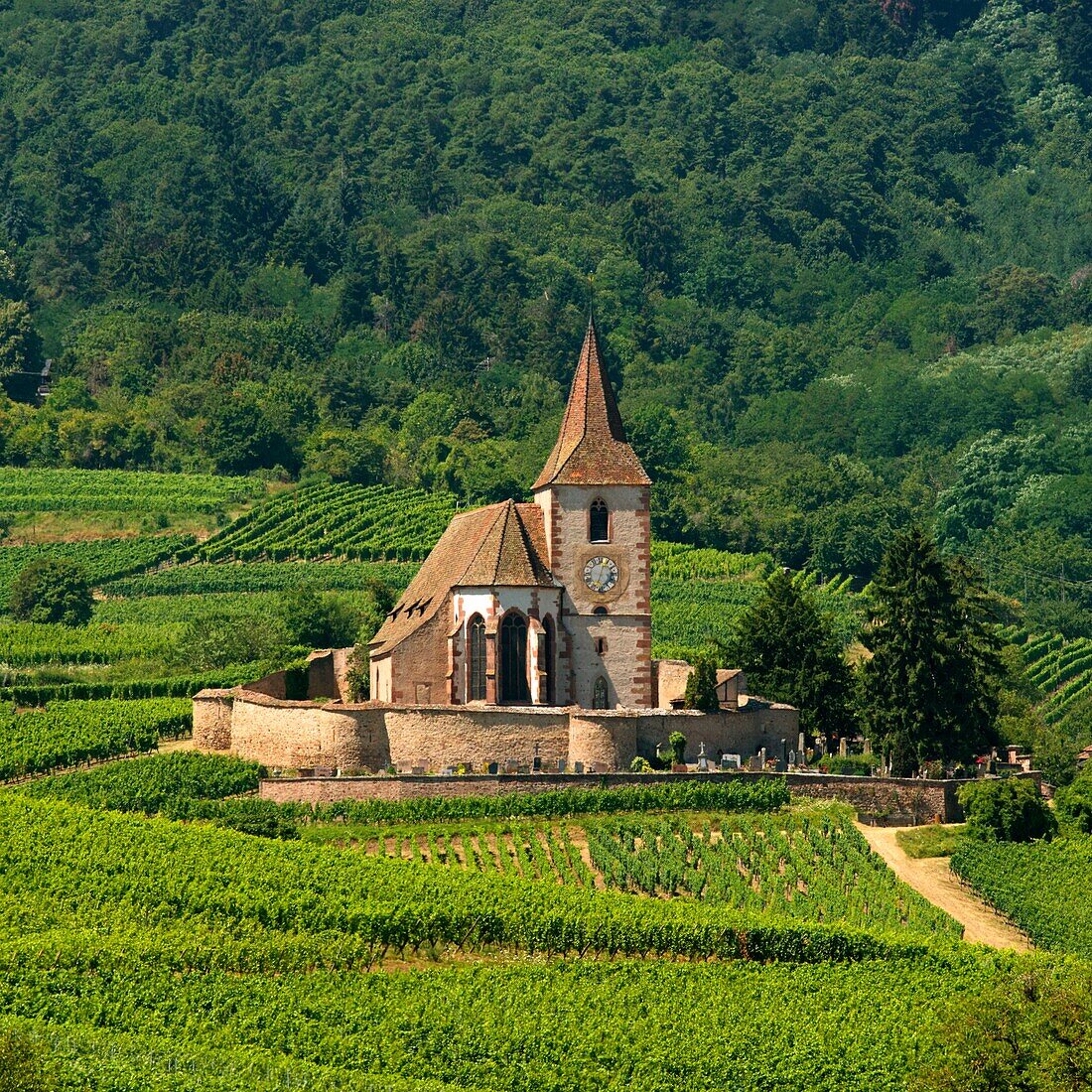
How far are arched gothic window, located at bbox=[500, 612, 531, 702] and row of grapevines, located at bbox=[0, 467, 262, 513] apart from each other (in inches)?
2100

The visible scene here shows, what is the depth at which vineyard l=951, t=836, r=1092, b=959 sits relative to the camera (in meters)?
65.8

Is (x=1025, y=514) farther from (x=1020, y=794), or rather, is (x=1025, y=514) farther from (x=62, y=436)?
(x=1020, y=794)

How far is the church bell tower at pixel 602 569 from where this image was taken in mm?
80438

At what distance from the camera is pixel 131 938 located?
6100 centimetres

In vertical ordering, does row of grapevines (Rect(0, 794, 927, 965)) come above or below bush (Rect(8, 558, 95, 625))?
below

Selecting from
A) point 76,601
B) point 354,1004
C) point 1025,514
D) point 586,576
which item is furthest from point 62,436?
point 354,1004

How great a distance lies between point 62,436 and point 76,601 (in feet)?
117

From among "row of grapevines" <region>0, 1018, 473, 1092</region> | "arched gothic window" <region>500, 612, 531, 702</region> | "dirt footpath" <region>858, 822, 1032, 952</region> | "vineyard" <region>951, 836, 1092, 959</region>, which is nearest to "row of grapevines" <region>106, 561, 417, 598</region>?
"arched gothic window" <region>500, 612, 531, 702</region>

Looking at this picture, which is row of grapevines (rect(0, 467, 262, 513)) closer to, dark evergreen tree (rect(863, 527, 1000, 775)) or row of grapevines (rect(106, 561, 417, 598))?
row of grapevines (rect(106, 561, 417, 598))

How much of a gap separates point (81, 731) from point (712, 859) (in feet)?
76.8

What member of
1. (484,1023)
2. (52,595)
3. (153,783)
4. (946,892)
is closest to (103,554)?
(52,595)

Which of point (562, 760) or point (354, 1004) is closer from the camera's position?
point (354, 1004)

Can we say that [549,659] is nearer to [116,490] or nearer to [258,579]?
[258,579]

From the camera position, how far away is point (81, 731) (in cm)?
8262
